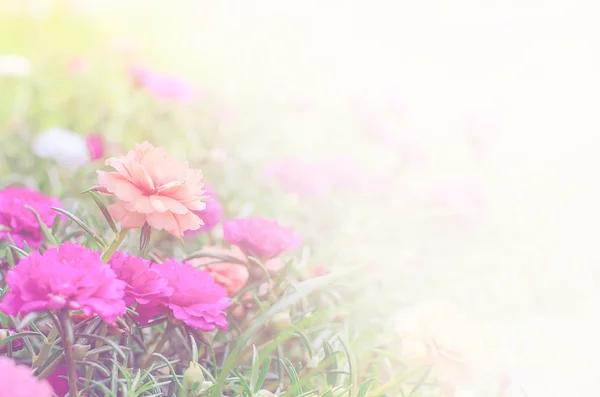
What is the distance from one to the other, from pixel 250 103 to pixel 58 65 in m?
0.56

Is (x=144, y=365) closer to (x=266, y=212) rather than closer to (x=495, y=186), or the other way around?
(x=266, y=212)

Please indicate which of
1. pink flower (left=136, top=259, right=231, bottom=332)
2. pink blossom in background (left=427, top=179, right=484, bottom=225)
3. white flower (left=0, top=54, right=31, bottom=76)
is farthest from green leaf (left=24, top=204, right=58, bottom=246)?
white flower (left=0, top=54, right=31, bottom=76)

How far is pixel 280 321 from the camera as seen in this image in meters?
0.62

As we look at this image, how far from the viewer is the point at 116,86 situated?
1896mm

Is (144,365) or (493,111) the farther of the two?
(493,111)

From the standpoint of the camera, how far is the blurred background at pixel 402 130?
44.6 inches

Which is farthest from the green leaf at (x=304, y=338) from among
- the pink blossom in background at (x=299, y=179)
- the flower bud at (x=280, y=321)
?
the pink blossom in background at (x=299, y=179)

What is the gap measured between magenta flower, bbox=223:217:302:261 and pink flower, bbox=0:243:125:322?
183 mm

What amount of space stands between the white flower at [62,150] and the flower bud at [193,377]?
71 centimetres

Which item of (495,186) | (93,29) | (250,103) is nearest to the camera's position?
(495,186)

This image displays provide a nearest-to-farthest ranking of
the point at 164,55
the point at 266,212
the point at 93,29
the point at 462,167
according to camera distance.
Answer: the point at 266,212
the point at 462,167
the point at 164,55
the point at 93,29

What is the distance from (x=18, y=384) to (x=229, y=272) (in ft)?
1.06

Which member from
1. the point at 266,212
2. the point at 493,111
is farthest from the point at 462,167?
the point at 266,212

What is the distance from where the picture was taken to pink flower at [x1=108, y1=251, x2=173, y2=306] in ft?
1.63
